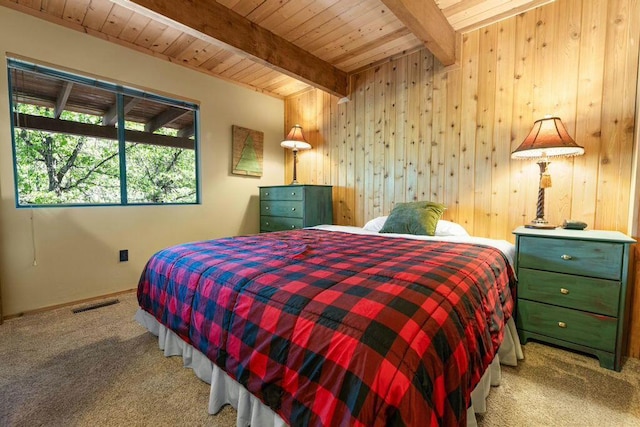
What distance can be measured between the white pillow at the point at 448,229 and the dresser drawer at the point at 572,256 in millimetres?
473

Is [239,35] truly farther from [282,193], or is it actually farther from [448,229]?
[448,229]

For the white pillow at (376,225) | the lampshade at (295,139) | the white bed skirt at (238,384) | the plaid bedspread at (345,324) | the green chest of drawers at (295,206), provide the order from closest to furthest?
the plaid bedspread at (345,324) < the white bed skirt at (238,384) < the white pillow at (376,225) < the green chest of drawers at (295,206) < the lampshade at (295,139)

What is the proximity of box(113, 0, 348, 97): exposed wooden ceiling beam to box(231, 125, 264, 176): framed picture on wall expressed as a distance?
1105 mm

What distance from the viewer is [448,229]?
229 cm

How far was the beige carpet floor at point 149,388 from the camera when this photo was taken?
3.99 feet

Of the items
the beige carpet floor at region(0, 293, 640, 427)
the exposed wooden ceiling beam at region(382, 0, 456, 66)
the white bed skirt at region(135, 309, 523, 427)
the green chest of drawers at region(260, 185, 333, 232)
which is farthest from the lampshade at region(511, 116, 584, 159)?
the green chest of drawers at region(260, 185, 333, 232)

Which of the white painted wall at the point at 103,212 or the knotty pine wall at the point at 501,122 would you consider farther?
the white painted wall at the point at 103,212

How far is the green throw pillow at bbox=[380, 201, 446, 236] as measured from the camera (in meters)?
2.31

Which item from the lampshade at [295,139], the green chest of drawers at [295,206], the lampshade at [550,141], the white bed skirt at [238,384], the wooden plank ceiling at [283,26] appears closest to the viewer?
the white bed skirt at [238,384]

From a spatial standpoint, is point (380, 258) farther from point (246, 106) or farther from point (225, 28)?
point (246, 106)

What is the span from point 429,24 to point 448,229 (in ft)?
5.05

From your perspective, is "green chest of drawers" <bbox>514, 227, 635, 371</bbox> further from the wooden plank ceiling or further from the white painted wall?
the white painted wall

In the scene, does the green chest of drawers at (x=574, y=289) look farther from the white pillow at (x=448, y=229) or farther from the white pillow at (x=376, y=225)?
the white pillow at (x=376, y=225)

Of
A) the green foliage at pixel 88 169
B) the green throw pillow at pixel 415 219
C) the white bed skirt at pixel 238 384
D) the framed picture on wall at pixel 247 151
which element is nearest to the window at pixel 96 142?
the green foliage at pixel 88 169
